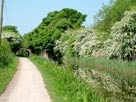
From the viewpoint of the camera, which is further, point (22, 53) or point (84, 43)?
point (22, 53)

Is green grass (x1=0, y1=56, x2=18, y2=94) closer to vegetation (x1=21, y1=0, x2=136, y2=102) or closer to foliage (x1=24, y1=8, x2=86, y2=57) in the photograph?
vegetation (x1=21, y1=0, x2=136, y2=102)

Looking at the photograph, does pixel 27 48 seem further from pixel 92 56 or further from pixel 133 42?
pixel 133 42

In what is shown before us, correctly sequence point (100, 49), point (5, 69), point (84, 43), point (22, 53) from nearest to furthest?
point (5, 69) → point (100, 49) → point (84, 43) → point (22, 53)

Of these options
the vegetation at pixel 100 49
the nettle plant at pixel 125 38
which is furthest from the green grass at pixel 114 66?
the nettle plant at pixel 125 38

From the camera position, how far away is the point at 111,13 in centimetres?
5038

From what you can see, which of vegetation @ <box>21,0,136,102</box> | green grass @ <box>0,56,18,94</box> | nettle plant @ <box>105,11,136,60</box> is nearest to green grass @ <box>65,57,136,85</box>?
vegetation @ <box>21,0,136,102</box>

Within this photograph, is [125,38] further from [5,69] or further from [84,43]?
[84,43]

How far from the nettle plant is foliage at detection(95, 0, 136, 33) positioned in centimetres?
653

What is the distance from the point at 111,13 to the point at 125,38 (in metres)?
12.6

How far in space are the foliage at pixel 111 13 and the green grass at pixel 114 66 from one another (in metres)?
4.65

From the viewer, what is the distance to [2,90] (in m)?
19.5

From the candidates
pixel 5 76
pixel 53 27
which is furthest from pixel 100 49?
pixel 53 27

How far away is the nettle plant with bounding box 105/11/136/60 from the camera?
38062 mm

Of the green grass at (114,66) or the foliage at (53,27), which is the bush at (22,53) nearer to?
the foliage at (53,27)
